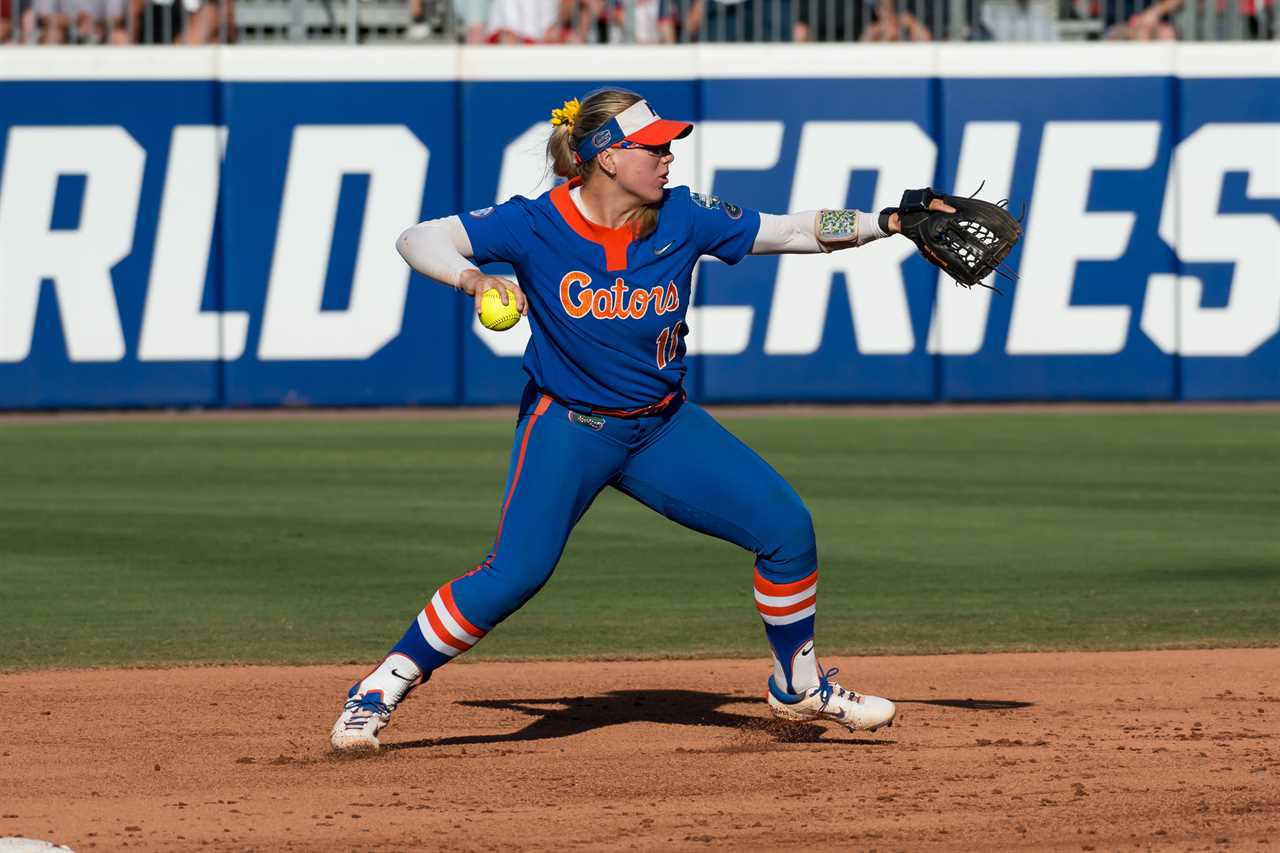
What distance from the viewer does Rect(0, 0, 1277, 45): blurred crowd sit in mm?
17938

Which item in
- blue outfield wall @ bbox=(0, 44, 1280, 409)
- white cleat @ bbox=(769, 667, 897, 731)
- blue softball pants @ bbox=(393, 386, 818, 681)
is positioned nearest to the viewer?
blue softball pants @ bbox=(393, 386, 818, 681)

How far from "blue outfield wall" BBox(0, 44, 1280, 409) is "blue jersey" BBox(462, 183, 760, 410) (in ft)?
37.2

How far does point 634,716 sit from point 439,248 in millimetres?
1866

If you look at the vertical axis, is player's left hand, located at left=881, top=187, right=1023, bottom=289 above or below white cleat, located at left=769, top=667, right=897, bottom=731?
above

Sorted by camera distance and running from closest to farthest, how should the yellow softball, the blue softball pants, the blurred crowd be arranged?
1. the yellow softball
2. the blue softball pants
3. the blurred crowd

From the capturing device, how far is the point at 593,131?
19.5 feet

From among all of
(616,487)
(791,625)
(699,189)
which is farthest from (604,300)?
(699,189)

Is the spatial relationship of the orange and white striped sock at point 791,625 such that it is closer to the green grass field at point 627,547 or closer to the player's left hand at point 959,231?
the player's left hand at point 959,231

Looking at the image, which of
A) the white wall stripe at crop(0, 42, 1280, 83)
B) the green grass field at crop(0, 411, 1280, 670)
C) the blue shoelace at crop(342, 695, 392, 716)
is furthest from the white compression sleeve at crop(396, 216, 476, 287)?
the white wall stripe at crop(0, 42, 1280, 83)

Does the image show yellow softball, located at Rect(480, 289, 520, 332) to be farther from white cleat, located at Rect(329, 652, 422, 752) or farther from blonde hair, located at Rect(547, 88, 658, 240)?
white cleat, located at Rect(329, 652, 422, 752)

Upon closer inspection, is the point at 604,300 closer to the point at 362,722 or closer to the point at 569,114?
the point at 569,114

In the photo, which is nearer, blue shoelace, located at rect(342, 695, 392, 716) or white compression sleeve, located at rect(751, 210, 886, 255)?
blue shoelace, located at rect(342, 695, 392, 716)

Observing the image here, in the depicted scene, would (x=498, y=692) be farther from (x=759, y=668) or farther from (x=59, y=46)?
(x=59, y=46)

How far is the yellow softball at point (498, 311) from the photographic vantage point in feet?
17.7
